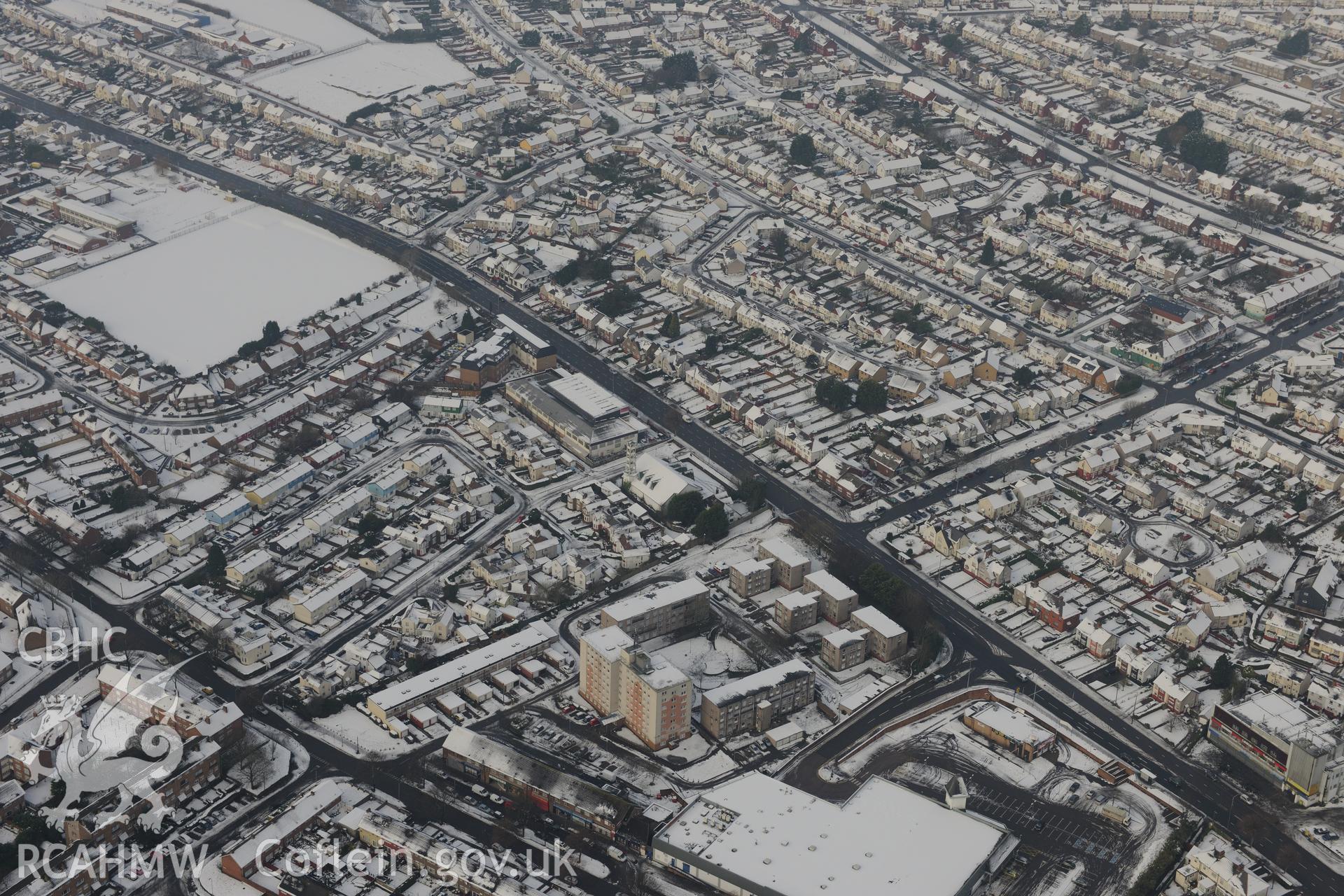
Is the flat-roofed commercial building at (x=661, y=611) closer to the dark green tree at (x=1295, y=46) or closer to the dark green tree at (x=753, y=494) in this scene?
the dark green tree at (x=753, y=494)

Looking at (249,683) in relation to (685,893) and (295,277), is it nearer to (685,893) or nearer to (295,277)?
(685,893)

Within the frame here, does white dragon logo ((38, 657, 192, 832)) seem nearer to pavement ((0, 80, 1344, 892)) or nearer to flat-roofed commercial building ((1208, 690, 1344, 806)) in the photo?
pavement ((0, 80, 1344, 892))

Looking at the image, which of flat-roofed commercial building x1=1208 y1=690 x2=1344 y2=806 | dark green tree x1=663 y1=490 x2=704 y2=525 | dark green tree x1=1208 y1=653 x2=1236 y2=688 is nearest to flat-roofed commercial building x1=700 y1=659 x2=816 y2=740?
dark green tree x1=663 y1=490 x2=704 y2=525

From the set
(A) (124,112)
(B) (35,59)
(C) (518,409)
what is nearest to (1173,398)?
(C) (518,409)

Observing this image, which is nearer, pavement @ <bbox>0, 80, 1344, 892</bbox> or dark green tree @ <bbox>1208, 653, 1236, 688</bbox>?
pavement @ <bbox>0, 80, 1344, 892</bbox>

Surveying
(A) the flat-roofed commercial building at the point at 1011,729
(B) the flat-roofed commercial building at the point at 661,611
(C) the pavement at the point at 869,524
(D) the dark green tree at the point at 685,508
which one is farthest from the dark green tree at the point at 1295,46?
(A) the flat-roofed commercial building at the point at 1011,729
